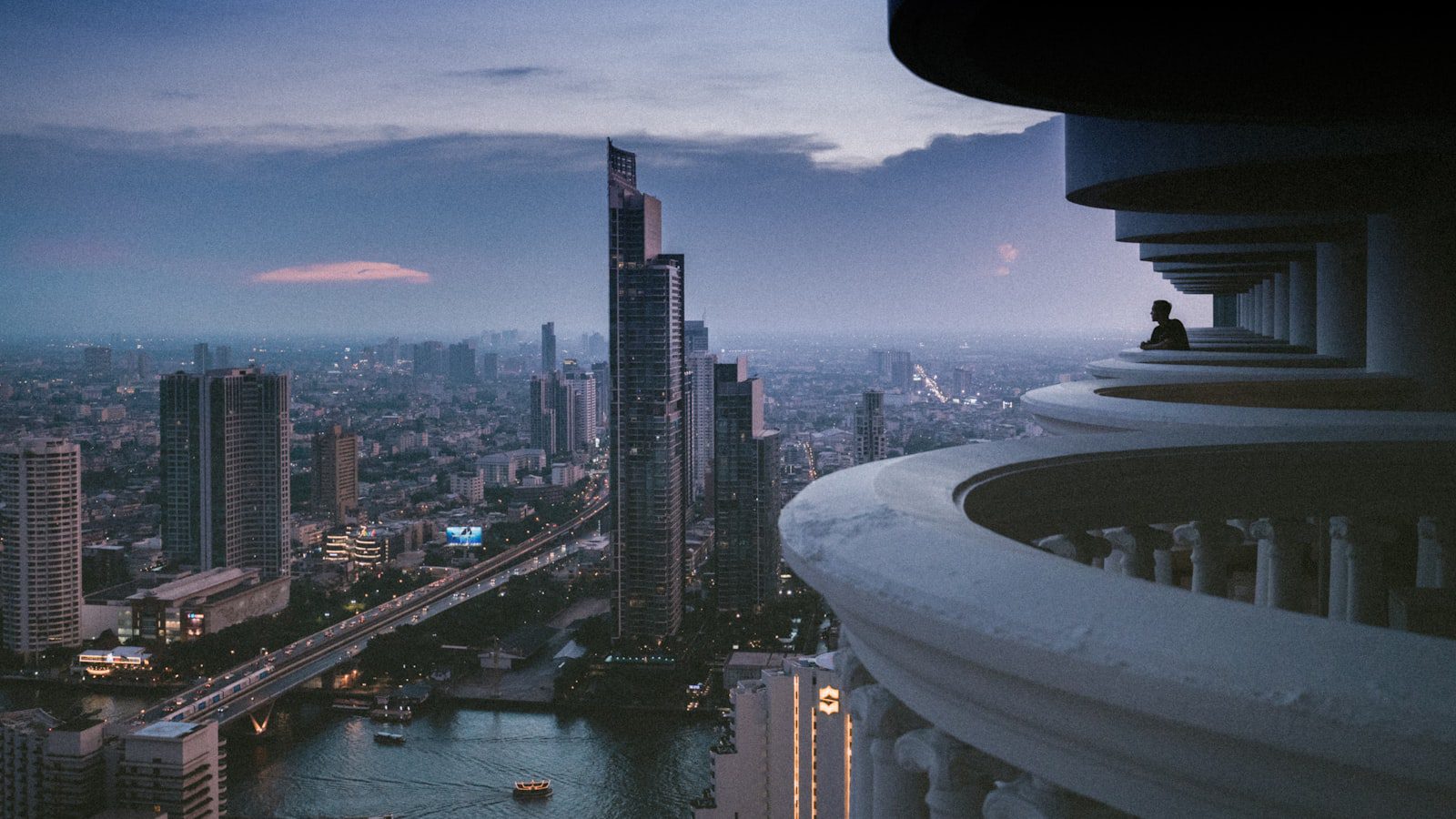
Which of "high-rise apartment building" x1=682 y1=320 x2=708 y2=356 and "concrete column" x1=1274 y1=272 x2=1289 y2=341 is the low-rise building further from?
"concrete column" x1=1274 y1=272 x2=1289 y2=341

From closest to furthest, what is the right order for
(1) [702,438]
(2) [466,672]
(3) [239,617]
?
(2) [466,672], (3) [239,617], (1) [702,438]

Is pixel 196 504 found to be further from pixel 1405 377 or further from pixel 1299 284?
pixel 1405 377

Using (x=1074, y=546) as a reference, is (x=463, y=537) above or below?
below

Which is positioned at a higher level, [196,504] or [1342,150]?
[1342,150]

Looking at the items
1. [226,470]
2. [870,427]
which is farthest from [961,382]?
[226,470]

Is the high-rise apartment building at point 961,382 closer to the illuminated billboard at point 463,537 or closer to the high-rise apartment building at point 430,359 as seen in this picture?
the illuminated billboard at point 463,537

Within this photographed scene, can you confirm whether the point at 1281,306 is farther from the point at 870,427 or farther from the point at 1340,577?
the point at 870,427

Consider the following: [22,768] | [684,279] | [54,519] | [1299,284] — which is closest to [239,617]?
[54,519]
